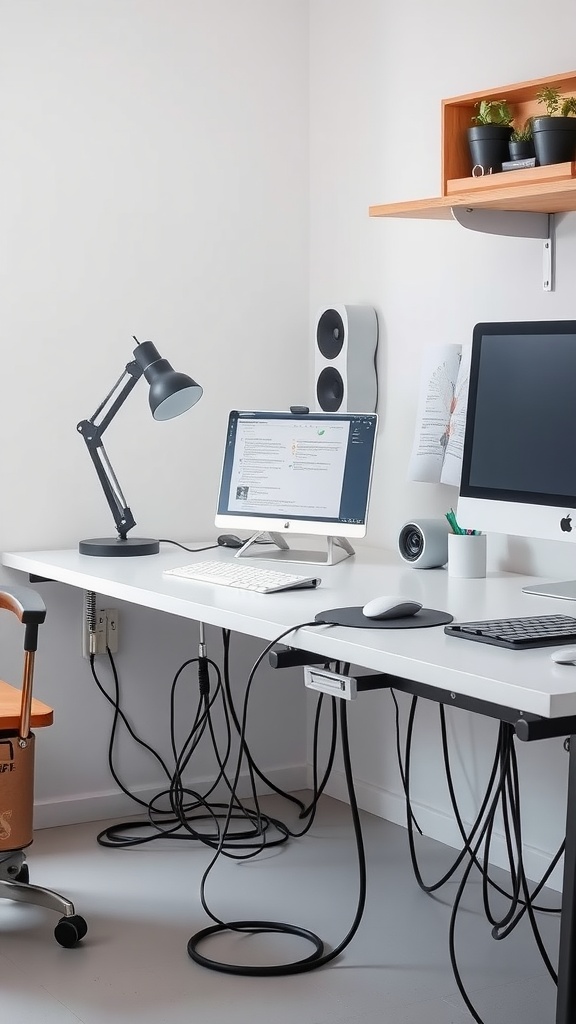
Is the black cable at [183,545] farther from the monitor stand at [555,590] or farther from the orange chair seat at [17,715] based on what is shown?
the monitor stand at [555,590]

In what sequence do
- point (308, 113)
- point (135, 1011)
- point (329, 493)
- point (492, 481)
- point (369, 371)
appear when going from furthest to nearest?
1. point (308, 113)
2. point (369, 371)
3. point (329, 493)
4. point (492, 481)
5. point (135, 1011)

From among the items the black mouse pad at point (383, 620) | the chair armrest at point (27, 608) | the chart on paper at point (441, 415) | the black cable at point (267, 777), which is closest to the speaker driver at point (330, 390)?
the chart on paper at point (441, 415)

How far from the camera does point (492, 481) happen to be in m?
2.45

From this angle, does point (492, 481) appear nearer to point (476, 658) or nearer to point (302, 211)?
point (476, 658)

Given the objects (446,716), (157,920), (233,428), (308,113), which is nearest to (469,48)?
(308,113)

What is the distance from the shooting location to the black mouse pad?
191 cm

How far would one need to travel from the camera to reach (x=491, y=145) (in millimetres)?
2525

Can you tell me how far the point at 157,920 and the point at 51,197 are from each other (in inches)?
74.8

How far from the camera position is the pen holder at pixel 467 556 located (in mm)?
2584

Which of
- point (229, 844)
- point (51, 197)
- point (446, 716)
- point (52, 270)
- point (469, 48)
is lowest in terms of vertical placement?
point (229, 844)

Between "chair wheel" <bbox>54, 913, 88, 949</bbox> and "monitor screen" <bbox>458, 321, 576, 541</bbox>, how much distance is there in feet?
3.83

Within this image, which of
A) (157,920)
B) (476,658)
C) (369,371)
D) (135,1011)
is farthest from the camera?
(369,371)

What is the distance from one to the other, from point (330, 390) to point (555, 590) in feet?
4.03

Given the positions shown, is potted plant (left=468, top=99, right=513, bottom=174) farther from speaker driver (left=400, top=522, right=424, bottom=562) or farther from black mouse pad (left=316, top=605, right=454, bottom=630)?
black mouse pad (left=316, top=605, right=454, bottom=630)
